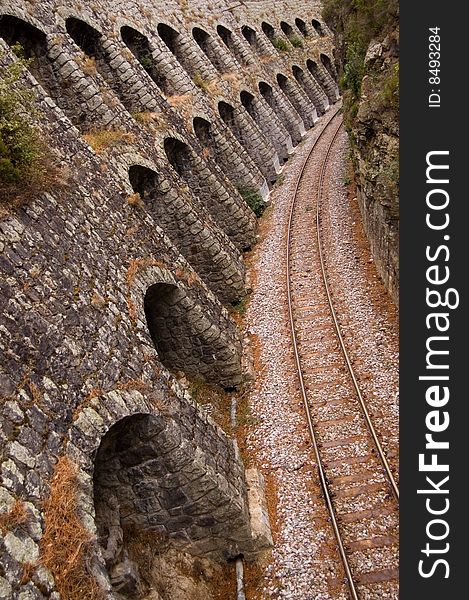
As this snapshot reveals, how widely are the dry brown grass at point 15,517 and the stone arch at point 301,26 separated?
45073 mm

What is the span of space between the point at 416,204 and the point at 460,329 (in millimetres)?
2403

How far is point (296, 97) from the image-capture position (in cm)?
3534

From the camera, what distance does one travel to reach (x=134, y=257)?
11586 millimetres

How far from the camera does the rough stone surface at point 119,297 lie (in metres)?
7.13

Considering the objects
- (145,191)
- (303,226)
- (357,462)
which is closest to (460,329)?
(357,462)

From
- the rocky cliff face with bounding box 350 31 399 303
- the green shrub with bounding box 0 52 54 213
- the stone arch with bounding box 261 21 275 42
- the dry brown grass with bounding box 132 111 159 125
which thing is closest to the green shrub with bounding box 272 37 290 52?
the stone arch with bounding box 261 21 275 42

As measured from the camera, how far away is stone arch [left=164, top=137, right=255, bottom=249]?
1938 cm

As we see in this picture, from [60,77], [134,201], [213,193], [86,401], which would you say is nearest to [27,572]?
[86,401]

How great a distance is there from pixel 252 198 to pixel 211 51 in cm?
1091

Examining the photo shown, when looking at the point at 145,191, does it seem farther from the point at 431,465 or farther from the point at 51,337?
the point at 431,465

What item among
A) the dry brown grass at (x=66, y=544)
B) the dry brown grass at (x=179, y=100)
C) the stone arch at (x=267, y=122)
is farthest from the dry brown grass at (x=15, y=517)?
the stone arch at (x=267, y=122)

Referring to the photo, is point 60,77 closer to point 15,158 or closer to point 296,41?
point 15,158

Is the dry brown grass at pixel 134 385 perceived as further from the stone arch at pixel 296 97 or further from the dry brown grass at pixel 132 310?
the stone arch at pixel 296 97

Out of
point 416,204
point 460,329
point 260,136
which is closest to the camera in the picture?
point 460,329
